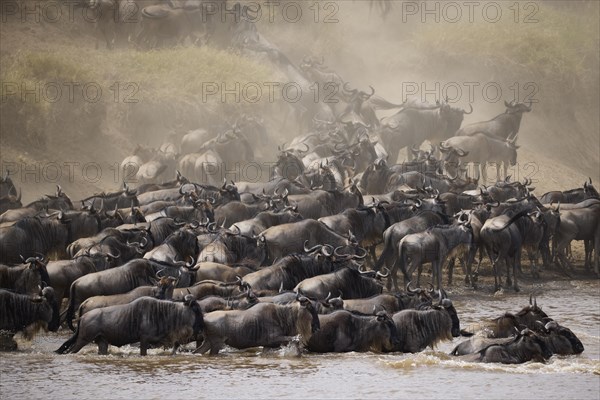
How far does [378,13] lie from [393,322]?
3215 cm

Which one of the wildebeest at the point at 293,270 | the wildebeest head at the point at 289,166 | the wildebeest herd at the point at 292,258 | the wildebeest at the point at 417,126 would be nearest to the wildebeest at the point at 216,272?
the wildebeest herd at the point at 292,258

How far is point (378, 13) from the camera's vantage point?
44.4m

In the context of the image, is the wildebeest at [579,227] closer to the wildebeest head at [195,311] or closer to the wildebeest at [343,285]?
the wildebeest at [343,285]

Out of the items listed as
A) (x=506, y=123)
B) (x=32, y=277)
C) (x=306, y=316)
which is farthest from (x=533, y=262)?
(x=506, y=123)

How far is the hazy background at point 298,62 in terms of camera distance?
28.2 m

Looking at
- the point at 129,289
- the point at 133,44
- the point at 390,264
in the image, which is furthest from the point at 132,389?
the point at 133,44

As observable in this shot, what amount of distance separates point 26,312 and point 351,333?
379 cm

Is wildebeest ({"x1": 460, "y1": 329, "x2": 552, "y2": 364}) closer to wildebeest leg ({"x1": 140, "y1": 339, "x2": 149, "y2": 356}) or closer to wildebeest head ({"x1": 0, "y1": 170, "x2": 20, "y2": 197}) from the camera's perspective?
wildebeest leg ({"x1": 140, "y1": 339, "x2": 149, "y2": 356})

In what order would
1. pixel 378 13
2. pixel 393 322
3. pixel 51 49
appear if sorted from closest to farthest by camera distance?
pixel 393 322, pixel 51 49, pixel 378 13

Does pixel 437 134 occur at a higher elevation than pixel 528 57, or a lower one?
lower

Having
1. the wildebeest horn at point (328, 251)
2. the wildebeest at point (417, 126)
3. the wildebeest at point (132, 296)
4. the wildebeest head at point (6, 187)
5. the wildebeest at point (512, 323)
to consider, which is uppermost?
the wildebeest at point (417, 126)

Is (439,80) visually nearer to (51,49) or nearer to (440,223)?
(51,49)

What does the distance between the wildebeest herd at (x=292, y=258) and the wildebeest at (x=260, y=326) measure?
0.05ft

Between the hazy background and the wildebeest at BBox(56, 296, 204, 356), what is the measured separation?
44.1ft
